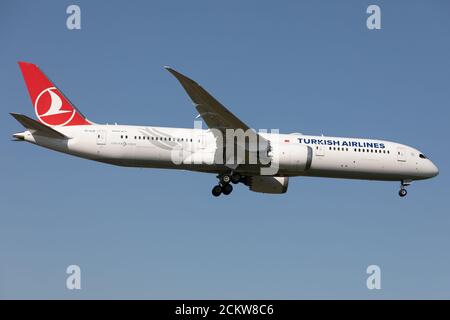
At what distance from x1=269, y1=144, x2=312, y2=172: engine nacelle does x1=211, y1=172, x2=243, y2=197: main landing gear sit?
6.47 feet

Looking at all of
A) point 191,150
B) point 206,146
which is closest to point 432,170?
point 206,146

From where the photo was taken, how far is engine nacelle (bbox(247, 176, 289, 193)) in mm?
31420

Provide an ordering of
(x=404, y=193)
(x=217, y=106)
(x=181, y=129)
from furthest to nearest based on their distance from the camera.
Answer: (x=404, y=193) < (x=181, y=129) < (x=217, y=106)

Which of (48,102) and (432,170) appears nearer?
(48,102)

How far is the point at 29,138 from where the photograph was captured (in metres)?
28.1

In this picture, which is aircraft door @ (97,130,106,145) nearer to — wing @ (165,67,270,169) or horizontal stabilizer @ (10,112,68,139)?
horizontal stabilizer @ (10,112,68,139)

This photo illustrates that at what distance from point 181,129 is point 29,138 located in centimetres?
621

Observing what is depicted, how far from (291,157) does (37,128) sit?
1034 centimetres

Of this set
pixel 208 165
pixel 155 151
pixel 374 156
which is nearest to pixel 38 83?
pixel 155 151

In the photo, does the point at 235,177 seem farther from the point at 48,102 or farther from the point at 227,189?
the point at 48,102

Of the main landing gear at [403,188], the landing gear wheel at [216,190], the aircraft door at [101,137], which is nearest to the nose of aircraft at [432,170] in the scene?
the main landing gear at [403,188]

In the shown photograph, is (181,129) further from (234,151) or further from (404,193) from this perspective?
(404,193)

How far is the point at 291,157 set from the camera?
2842cm

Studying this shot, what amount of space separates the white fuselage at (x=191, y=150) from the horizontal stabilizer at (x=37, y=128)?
0.61ft
